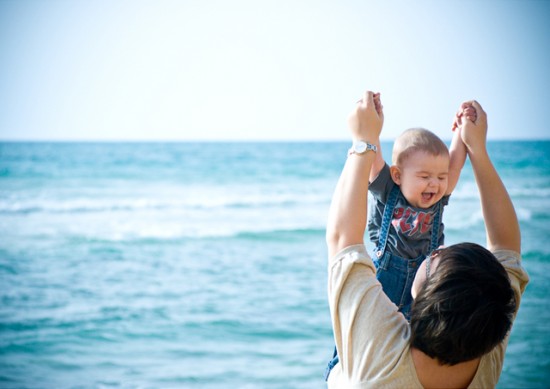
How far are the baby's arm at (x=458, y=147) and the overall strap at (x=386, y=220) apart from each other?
0.64ft

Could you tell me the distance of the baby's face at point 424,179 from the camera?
2.11m

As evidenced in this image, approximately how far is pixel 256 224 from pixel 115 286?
18.0 ft

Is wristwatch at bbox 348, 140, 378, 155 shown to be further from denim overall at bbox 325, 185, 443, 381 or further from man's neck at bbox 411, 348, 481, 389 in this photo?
denim overall at bbox 325, 185, 443, 381

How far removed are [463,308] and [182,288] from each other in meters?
7.70

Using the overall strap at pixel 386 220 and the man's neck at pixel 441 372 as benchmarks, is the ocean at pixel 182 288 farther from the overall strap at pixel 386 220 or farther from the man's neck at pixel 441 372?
the man's neck at pixel 441 372

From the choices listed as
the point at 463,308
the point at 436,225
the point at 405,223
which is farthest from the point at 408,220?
the point at 463,308

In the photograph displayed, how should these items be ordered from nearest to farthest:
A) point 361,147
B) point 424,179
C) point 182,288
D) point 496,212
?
1. point 361,147
2. point 496,212
3. point 424,179
4. point 182,288

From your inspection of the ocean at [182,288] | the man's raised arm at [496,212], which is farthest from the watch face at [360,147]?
the ocean at [182,288]

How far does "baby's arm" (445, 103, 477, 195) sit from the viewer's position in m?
1.92

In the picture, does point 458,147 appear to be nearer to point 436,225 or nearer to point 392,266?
point 436,225

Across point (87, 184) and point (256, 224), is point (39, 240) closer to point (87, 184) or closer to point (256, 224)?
point (256, 224)

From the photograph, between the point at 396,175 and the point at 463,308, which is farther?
the point at 396,175

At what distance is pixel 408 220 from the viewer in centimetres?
216

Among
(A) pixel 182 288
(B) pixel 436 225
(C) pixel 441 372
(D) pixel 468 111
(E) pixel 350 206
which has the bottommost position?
(A) pixel 182 288
